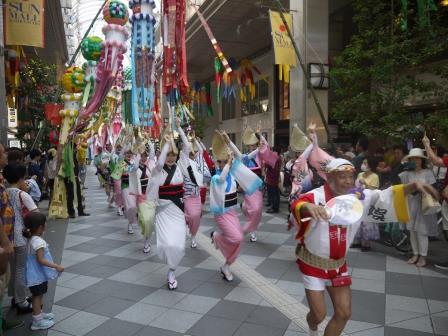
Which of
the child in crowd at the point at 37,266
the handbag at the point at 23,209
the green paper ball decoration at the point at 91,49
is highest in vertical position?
the green paper ball decoration at the point at 91,49

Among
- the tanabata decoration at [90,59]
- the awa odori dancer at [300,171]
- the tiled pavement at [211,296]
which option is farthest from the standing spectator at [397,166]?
the tanabata decoration at [90,59]

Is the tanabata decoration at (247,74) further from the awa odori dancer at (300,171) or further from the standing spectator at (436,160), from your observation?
the standing spectator at (436,160)

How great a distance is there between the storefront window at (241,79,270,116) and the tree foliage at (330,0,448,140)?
1287cm

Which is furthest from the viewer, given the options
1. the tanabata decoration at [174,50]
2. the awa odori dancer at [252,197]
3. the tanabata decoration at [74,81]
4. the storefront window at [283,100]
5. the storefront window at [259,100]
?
the storefront window at [259,100]

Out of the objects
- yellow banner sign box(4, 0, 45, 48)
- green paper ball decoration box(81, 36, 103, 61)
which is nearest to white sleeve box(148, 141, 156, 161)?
yellow banner sign box(4, 0, 45, 48)

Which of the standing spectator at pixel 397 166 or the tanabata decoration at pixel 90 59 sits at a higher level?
the tanabata decoration at pixel 90 59

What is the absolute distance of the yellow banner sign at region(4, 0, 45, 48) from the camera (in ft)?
25.1

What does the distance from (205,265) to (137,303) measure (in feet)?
5.31

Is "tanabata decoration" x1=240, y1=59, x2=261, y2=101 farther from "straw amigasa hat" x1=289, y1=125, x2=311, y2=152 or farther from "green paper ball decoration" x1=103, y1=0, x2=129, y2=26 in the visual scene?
"straw amigasa hat" x1=289, y1=125, x2=311, y2=152

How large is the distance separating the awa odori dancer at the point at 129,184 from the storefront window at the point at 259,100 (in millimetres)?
13842

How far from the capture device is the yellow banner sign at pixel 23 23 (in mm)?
7637

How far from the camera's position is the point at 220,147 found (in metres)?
5.66

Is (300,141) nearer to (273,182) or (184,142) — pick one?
(184,142)

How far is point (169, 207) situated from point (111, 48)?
5.29 metres
